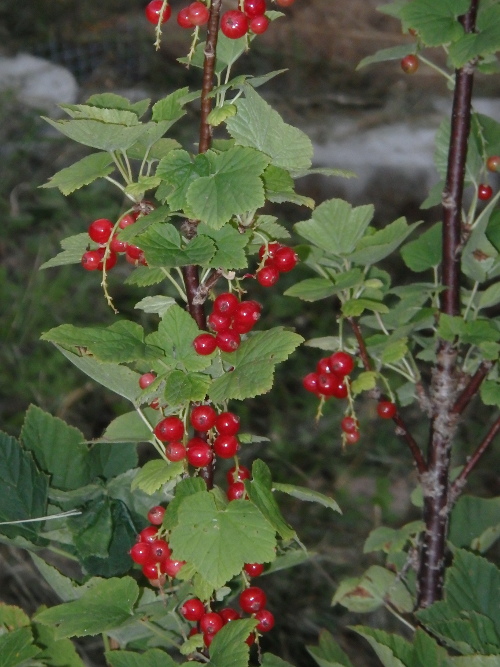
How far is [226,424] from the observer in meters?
0.60

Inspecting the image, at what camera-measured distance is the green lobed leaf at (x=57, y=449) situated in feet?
2.57

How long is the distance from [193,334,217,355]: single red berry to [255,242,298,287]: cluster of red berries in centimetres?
6

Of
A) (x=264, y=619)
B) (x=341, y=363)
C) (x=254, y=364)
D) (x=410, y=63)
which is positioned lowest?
(x=264, y=619)

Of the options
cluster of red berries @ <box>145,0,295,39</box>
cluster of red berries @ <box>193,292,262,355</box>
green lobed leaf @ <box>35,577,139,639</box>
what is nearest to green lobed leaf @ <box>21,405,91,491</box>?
green lobed leaf @ <box>35,577,139,639</box>

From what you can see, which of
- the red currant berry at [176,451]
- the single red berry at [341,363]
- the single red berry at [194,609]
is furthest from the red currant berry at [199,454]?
the single red berry at [341,363]

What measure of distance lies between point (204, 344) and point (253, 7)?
9.3 inches

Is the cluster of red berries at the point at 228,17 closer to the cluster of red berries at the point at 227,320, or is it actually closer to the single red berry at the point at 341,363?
the cluster of red berries at the point at 227,320

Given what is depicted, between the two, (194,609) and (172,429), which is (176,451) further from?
(194,609)

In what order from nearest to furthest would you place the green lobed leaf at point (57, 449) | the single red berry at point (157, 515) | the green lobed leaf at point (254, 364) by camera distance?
the green lobed leaf at point (254, 364) → the single red berry at point (157, 515) → the green lobed leaf at point (57, 449)

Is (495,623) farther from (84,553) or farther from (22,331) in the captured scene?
(22,331)

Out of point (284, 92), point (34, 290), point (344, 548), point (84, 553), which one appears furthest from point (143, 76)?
point (84, 553)

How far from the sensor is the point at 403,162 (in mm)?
3357

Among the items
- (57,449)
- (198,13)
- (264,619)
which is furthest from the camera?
(57,449)

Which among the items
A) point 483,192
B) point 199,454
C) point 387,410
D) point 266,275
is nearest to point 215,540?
point 199,454
